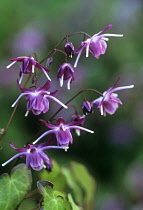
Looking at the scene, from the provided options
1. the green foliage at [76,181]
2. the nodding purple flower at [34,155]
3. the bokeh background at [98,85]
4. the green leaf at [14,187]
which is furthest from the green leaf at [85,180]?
the bokeh background at [98,85]

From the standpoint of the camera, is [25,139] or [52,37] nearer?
[25,139]

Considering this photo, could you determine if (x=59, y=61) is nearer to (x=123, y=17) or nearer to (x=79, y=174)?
(x=123, y=17)

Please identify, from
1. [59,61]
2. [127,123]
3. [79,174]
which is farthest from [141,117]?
[79,174]

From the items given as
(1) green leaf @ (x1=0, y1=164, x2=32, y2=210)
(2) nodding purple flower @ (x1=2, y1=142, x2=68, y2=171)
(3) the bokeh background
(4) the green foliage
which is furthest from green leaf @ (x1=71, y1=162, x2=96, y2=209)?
(3) the bokeh background

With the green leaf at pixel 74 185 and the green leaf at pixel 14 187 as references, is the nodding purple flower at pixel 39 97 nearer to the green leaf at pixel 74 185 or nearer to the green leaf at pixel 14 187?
the green leaf at pixel 14 187

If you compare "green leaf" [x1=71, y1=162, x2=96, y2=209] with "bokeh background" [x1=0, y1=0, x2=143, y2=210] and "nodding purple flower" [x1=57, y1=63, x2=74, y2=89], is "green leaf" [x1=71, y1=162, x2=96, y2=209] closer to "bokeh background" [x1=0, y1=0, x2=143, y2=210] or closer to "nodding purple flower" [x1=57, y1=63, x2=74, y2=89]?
"nodding purple flower" [x1=57, y1=63, x2=74, y2=89]

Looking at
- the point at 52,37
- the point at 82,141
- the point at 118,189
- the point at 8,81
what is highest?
the point at 52,37

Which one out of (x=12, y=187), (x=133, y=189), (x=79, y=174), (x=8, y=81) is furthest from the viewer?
(x=8, y=81)
